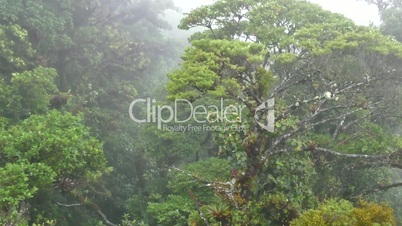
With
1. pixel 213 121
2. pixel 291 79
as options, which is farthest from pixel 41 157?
pixel 291 79

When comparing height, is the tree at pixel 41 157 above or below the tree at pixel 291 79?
below

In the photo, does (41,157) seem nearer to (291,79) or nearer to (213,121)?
(213,121)

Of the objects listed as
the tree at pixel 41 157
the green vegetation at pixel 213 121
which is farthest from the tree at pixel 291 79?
the tree at pixel 41 157

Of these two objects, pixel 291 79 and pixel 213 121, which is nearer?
pixel 213 121

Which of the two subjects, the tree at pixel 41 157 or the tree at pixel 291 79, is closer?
the tree at pixel 41 157

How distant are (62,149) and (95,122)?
805 cm

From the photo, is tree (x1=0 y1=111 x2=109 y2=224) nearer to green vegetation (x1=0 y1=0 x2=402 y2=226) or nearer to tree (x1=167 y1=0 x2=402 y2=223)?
green vegetation (x1=0 y1=0 x2=402 y2=226)

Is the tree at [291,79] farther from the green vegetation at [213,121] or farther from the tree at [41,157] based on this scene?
the tree at [41,157]

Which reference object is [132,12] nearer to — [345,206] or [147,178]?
[147,178]

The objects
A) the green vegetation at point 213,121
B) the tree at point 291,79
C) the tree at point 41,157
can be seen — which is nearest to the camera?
the tree at point 41,157

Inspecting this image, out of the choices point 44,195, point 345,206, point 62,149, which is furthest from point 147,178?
point 345,206

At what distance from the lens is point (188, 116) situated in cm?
1592

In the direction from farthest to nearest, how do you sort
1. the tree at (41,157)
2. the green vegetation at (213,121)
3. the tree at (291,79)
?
the tree at (291,79)
the green vegetation at (213,121)
the tree at (41,157)

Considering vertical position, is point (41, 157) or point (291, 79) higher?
point (291, 79)
